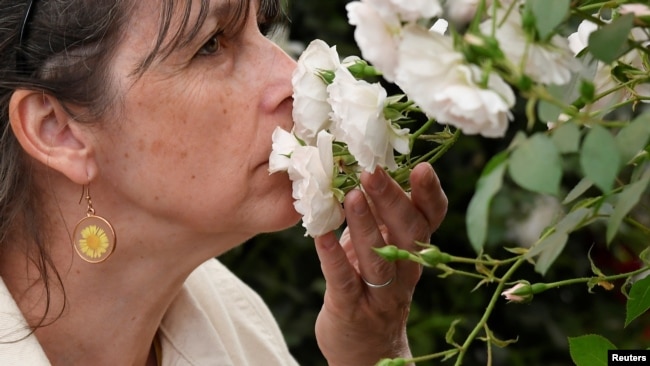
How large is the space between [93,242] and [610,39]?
91 cm

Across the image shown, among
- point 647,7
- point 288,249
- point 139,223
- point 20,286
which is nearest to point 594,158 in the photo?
point 647,7

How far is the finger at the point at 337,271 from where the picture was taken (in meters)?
1.30

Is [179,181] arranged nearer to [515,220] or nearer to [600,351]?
[600,351]

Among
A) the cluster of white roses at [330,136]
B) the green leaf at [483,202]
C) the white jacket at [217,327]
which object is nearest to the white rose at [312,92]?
the cluster of white roses at [330,136]

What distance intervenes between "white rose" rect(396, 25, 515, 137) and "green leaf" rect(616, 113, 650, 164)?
8 cm

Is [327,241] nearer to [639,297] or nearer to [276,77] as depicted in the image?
[276,77]

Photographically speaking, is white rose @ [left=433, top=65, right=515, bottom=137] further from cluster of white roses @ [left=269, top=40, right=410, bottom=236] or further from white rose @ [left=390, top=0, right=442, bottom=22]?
cluster of white roses @ [left=269, top=40, right=410, bottom=236]

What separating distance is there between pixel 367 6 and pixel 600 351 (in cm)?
39

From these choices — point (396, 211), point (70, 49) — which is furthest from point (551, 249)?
point (70, 49)

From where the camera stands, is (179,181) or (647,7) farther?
(179,181)

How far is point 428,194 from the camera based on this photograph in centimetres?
122

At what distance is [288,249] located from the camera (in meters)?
2.82

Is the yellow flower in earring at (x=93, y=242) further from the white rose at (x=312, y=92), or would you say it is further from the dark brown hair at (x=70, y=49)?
the white rose at (x=312, y=92)

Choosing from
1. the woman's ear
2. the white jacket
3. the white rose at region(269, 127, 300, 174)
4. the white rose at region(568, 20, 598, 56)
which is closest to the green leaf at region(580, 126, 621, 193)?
the white rose at region(568, 20, 598, 56)
